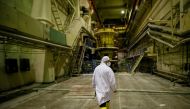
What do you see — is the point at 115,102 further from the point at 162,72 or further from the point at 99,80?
the point at 162,72

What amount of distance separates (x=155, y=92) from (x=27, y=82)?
4.60m

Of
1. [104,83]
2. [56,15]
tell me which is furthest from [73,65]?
[104,83]

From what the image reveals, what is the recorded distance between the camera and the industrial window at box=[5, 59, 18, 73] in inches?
206

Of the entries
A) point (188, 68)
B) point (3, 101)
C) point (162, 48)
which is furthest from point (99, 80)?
point (162, 48)

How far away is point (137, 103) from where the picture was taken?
3738mm

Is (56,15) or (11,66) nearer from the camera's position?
(11,66)

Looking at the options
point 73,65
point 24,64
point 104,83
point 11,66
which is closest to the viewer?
point 104,83

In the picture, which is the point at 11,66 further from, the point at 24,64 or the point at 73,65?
the point at 73,65

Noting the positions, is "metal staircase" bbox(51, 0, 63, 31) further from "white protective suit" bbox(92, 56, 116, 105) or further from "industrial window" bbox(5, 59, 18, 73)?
"white protective suit" bbox(92, 56, 116, 105)

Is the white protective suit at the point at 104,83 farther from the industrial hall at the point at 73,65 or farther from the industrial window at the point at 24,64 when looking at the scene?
the industrial window at the point at 24,64

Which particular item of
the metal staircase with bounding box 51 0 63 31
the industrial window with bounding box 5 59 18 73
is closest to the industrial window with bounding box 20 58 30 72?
the industrial window with bounding box 5 59 18 73

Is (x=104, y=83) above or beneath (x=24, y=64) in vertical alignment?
beneath

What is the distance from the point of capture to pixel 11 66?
5.43 meters

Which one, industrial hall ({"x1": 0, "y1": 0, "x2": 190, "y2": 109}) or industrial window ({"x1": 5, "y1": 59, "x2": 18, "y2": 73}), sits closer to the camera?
industrial hall ({"x1": 0, "y1": 0, "x2": 190, "y2": 109})
